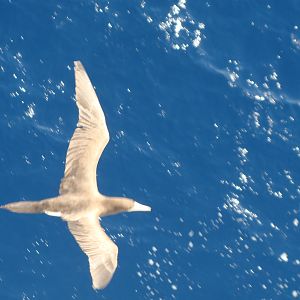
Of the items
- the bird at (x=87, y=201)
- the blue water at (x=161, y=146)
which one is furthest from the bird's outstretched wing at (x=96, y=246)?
the blue water at (x=161, y=146)

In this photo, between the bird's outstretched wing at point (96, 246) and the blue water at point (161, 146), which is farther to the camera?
the blue water at point (161, 146)

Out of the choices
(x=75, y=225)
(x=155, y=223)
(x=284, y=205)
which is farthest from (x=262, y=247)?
(x=75, y=225)

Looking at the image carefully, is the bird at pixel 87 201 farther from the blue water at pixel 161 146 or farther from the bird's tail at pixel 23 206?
the blue water at pixel 161 146

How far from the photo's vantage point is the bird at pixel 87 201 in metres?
15.9

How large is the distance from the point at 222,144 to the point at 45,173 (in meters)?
4.06

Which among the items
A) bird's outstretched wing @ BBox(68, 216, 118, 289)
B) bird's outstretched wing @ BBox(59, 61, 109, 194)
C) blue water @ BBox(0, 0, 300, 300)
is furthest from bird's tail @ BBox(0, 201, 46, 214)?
blue water @ BBox(0, 0, 300, 300)

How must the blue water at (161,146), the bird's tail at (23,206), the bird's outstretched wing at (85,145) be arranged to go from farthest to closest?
1. the blue water at (161,146)
2. the bird's outstretched wing at (85,145)
3. the bird's tail at (23,206)

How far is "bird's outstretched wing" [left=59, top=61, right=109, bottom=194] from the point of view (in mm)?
16328

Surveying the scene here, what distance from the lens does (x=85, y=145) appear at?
16484 millimetres

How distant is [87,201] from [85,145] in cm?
Answer: 109

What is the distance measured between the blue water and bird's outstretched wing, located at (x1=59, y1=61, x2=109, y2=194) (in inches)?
121

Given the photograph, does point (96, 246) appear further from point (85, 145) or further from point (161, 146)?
point (161, 146)

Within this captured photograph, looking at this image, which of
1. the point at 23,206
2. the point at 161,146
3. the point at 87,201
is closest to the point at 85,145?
the point at 87,201

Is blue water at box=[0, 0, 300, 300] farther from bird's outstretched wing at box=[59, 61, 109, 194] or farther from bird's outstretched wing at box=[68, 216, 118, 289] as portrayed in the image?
bird's outstretched wing at box=[68, 216, 118, 289]
